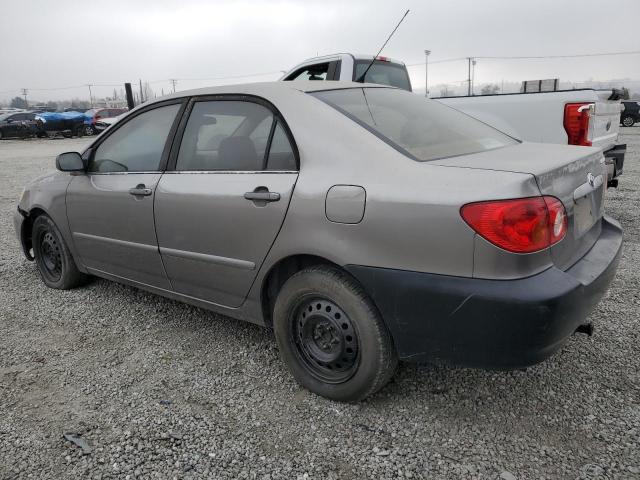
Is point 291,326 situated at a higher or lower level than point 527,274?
lower

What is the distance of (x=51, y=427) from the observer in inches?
96.6

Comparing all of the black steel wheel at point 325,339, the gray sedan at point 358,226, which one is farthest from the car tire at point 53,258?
the black steel wheel at point 325,339

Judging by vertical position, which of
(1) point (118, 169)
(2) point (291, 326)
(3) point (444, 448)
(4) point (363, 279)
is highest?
(1) point (118, 169)

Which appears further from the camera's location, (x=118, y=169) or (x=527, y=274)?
(x=118, y=169)

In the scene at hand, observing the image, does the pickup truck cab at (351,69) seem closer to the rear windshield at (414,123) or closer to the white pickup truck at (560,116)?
the white pickup truck at (560,116)

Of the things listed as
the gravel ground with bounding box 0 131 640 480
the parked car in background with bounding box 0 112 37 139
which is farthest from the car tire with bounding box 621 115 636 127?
the parked car in background with bounding box 0 112 37 139

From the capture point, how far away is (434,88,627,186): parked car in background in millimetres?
5000

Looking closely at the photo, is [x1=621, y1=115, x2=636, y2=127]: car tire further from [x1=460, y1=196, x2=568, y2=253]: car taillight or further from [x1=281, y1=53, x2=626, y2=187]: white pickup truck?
[x1=460, y1=196, x2=568, y2=253]: car taillight

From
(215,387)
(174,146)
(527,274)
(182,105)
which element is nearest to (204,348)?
(215,387)

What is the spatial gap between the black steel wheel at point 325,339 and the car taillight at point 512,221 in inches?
30.7

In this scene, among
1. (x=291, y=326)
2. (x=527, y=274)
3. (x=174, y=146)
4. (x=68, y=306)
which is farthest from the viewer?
(x=68, y=306)

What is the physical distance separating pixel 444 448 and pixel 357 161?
4.31 feet

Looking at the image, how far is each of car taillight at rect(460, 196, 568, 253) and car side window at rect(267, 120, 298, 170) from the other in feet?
3.13

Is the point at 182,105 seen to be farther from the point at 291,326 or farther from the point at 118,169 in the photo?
the point at 291,326
